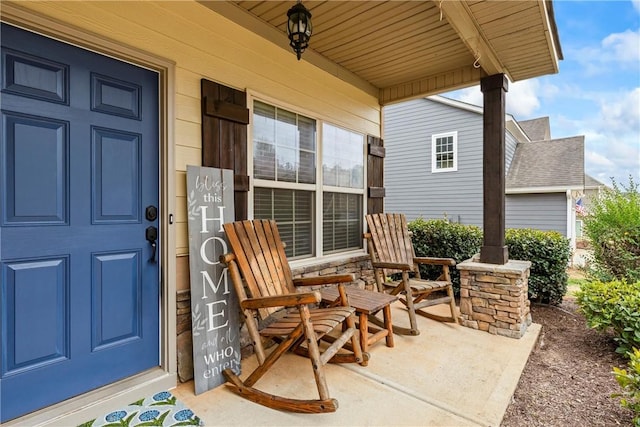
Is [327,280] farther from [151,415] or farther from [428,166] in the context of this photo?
[428,166]

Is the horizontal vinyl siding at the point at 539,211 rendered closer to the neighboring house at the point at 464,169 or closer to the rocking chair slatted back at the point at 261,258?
the neighboring house at the point at 464,169

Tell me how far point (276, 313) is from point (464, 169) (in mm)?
7426

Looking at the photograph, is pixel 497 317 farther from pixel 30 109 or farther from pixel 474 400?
pixel 30 109

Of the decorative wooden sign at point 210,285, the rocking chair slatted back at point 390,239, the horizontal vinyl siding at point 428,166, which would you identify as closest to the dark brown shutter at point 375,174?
Result: the rocking chair slatted back at point 390,239

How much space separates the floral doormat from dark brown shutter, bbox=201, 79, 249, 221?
1.24 metres

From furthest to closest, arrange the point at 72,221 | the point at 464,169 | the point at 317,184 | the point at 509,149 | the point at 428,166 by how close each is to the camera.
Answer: the point at 509,149 → the point at 428,166 → the point at 464,169 → the point at 317,184 → the point at 72,221

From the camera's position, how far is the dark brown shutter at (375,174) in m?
3.92

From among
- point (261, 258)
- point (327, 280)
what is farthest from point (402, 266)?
point (261, 258)

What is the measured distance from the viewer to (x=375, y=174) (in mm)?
4035

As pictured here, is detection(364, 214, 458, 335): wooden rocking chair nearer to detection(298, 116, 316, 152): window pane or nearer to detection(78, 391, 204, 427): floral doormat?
detection(298, 116, 316, 152): window pane

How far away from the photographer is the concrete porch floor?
1.72 meters

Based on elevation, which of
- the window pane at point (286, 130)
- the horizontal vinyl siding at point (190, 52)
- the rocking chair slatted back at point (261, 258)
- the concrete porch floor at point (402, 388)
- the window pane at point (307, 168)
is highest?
the horizontal vinyl siding at point (190, 52)

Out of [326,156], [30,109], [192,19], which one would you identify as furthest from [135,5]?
[326,156]

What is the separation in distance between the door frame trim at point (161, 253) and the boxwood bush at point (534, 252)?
3.59m
